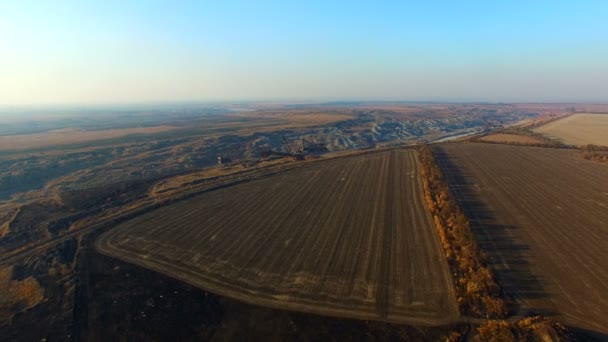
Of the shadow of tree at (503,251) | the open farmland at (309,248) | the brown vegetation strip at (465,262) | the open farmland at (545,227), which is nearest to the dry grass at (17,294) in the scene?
the open farmland at (309,248)

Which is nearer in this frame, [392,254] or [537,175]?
[392,254]

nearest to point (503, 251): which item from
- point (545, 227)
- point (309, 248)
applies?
point (545, 227)

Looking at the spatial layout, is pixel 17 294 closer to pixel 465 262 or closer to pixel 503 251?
pixel 465 262

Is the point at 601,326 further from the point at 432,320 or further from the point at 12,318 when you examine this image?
the point at 12,318

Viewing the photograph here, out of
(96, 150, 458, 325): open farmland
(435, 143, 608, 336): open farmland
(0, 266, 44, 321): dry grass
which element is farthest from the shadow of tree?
(0, 266, 44, 321): dry grass

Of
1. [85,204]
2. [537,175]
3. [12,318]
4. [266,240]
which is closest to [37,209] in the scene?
[85,204]

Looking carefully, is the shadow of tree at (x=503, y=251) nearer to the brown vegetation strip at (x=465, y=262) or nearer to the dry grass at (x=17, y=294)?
the brown vegetation strip at (x=465, y=262)

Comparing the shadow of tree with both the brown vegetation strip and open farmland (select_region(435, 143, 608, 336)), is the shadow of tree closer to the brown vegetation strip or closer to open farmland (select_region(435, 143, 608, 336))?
open farmland (select_region(435, 143, 608, 336))
